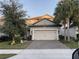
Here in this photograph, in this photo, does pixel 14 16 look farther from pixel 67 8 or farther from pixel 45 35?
pixel 45 35

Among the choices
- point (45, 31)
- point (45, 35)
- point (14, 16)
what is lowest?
point (45, 35)

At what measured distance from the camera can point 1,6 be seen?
3197 cm

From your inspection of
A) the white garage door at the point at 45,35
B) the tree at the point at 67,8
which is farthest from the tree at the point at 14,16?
the white garage door at the point at 45,35

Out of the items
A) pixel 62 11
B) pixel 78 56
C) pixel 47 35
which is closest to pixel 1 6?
pixel 62 11

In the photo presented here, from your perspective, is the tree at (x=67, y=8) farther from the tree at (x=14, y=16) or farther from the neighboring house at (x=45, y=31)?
the neighboring house at (x=45, y=31)

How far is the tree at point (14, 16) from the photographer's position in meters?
30.7

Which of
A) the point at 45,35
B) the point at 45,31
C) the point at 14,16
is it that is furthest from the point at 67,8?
the point at 45,31

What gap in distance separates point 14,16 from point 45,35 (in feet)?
47.7

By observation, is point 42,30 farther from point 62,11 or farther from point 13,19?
point 13,19

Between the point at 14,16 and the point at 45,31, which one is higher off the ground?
the point at 14,16

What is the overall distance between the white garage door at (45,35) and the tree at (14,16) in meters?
13.0

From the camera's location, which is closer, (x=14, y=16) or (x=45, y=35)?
(x=14, y=16)

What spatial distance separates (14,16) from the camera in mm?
31188

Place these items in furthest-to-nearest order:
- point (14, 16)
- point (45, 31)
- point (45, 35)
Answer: point (45, 31) → point (45, 35) → point (14, 16)
